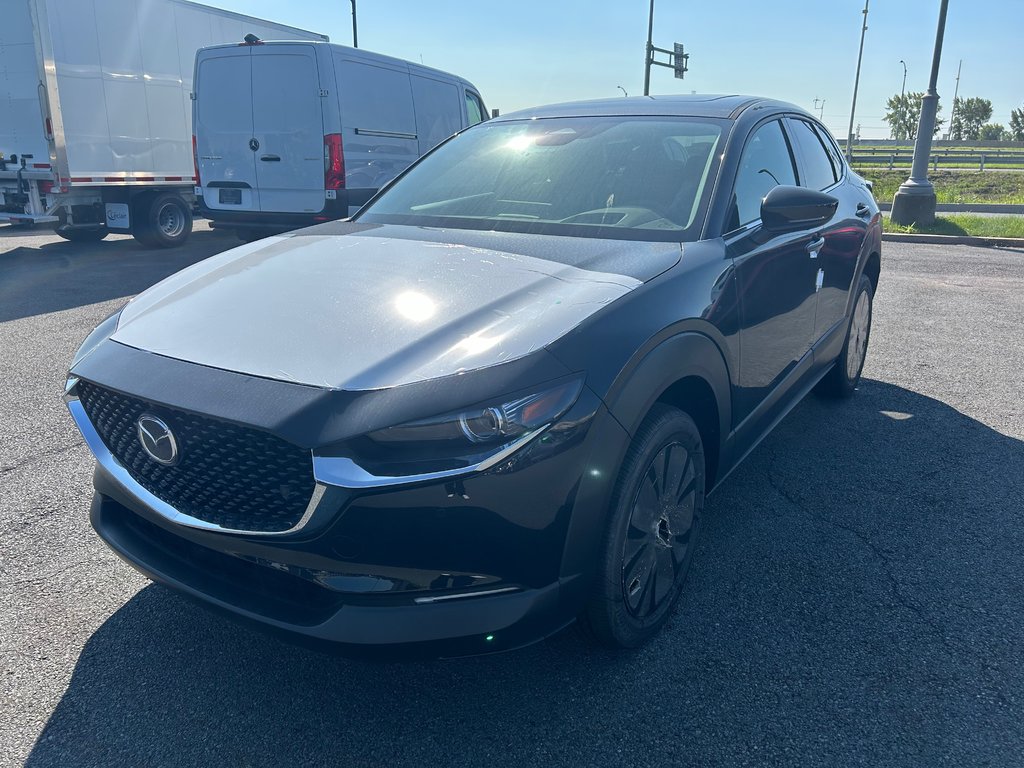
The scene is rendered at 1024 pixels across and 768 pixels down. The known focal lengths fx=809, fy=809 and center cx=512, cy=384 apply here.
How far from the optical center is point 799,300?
11.7 ft

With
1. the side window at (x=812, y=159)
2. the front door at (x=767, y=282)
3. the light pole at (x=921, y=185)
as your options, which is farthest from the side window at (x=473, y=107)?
the front door at (x=767, y=282)

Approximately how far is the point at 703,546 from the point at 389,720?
1.51 meters

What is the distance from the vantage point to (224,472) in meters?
2.01

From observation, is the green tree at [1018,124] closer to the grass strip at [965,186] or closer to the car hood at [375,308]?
the grass strip at [965,186]

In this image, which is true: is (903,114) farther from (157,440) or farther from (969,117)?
(157,440)

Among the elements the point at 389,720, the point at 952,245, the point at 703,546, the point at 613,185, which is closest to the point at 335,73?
the point at 613,185

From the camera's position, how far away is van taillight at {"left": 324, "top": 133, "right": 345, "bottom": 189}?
9.54m

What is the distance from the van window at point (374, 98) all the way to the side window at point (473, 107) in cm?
155

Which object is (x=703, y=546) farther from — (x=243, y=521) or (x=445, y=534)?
(x=243, y=521)

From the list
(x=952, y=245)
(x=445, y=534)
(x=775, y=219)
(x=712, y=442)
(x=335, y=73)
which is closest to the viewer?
(x=445, y=534)

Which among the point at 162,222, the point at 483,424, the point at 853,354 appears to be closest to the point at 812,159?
the point at 853,354

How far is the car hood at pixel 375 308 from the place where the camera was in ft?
6.66

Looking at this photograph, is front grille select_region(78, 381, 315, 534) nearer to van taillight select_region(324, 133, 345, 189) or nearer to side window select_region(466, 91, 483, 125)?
van taillight select_region(324, 133, 345, 189)

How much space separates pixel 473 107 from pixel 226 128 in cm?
402
